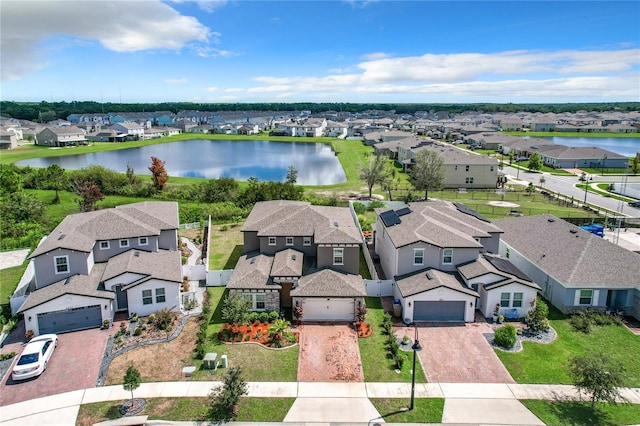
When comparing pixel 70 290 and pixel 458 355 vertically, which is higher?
pixel 70 290

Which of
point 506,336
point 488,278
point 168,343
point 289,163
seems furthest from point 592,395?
point 289,163

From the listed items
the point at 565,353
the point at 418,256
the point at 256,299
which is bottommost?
the point at 565,353

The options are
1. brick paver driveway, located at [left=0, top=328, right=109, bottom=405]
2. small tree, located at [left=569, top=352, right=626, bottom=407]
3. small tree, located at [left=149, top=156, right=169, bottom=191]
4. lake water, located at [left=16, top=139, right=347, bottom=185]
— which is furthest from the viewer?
lake water, located at [left=16, top=139, right=347, bottom=185]

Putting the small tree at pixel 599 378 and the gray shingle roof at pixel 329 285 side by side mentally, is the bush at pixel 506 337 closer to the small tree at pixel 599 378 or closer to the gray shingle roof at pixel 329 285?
the small tree at pixel 599 378

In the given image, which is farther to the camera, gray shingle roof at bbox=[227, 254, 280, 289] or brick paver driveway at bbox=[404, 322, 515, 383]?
gray shingle roof at bbox=[227, 254, 280, 289]

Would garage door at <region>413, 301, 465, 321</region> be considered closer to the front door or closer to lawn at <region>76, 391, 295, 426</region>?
lawn at <region>76, 391, 295, 426</region>

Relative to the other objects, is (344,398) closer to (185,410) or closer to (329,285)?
(185,410)

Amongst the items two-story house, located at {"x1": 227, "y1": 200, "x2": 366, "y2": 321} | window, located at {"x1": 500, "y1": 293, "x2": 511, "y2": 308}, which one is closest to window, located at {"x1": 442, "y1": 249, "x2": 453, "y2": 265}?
window, located at {"x1": 500, "y1": 293, "x2": 511, "y2": 308}

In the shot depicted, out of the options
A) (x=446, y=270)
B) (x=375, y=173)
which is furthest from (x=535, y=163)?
(x=446, y=270)
